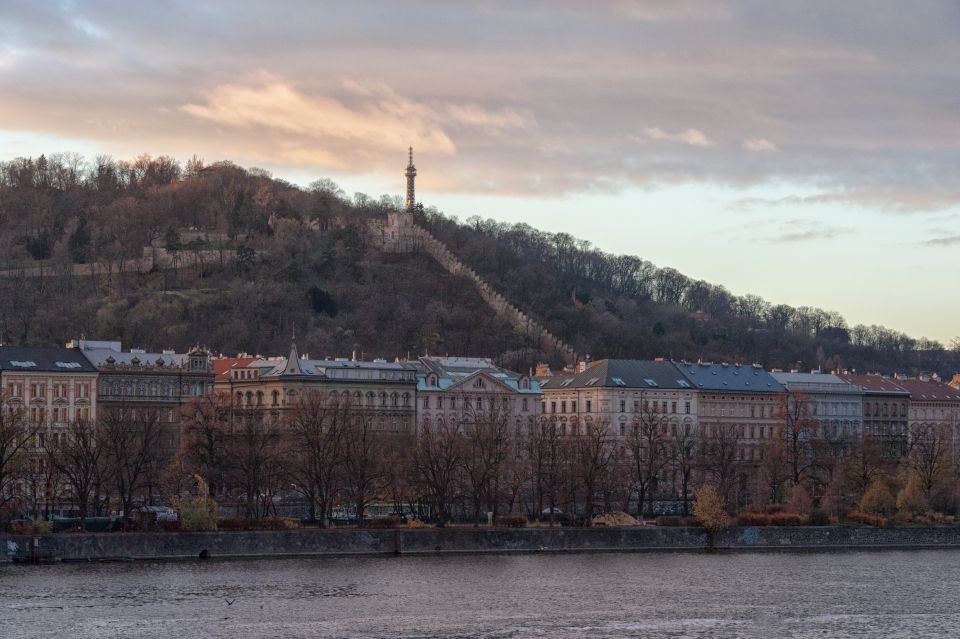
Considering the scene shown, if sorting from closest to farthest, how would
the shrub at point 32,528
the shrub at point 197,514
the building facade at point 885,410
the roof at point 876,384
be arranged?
the shrub at point 32,528 → the shrub at point 197,514 → the building facade at point 885,410 → the roof at point 876,384

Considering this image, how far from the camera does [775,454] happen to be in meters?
125

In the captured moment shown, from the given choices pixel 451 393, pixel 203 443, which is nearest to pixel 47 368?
pixel 203 443

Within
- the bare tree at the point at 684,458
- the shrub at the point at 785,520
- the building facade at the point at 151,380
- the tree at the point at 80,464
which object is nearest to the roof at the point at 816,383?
the bare tree at the point at 684,458

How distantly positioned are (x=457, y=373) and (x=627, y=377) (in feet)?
43.3

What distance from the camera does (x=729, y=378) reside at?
150125 mm

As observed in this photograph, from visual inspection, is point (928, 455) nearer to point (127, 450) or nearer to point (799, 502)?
point (799, 502)

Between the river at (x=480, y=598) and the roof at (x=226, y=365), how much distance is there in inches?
1895

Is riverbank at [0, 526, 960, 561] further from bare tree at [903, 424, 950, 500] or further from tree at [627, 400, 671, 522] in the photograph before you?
bare tree at [903, 424, 950, 500]

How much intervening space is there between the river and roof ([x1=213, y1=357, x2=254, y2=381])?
48130mm

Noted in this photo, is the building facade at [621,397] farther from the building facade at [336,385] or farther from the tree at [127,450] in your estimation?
the tree at [127,450]

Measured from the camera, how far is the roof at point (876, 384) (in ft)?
523

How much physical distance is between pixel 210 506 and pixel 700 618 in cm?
2873

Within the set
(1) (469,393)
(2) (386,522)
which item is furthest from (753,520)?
(1) (469,393)

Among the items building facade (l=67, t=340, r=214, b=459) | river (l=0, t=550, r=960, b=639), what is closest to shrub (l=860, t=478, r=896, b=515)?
river (l=0, t=550, r=960, b=639)
